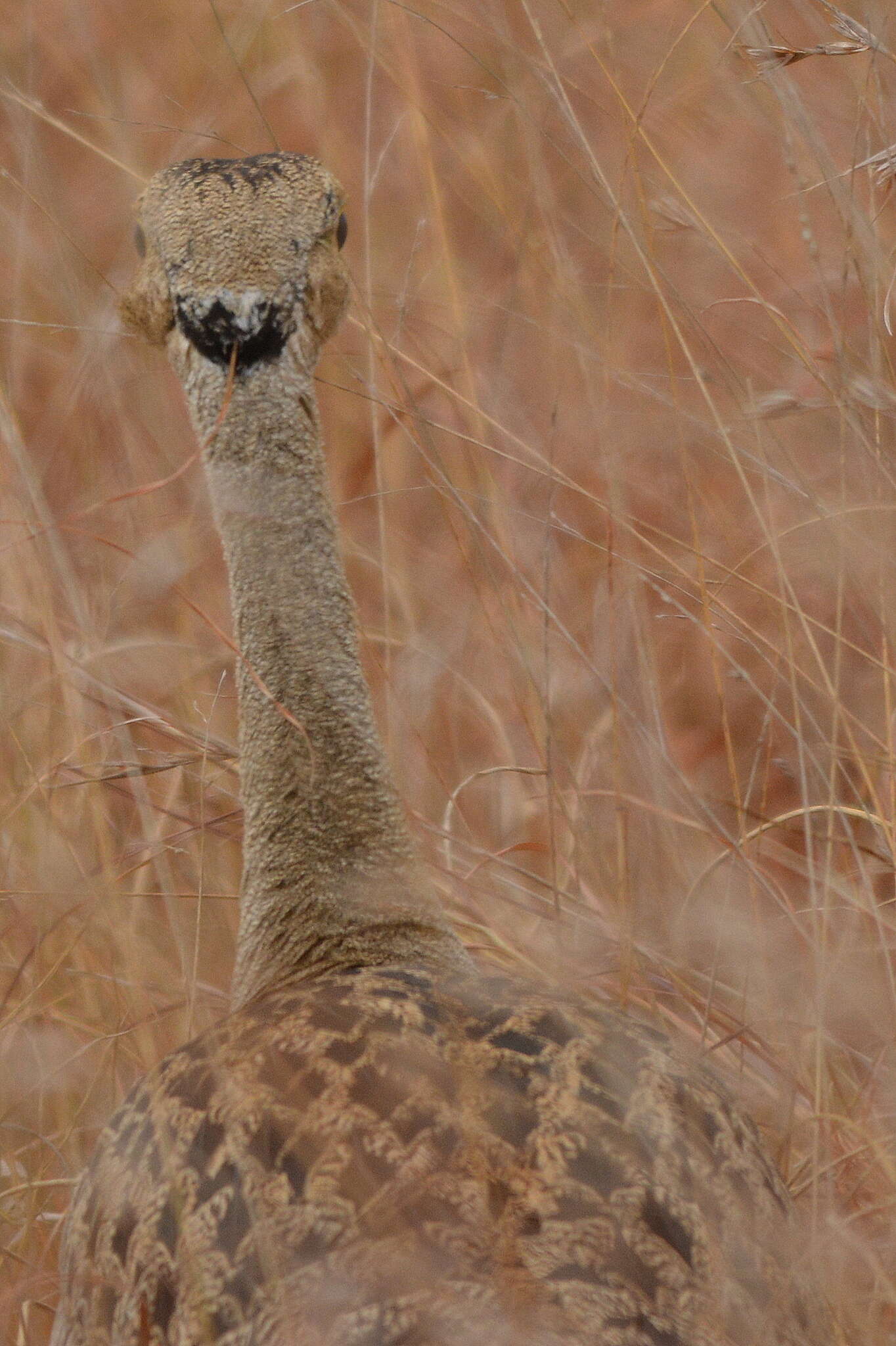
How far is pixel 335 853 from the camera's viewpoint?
2.01 meters

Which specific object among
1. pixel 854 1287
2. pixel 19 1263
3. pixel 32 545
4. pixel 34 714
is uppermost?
pixel 32 545

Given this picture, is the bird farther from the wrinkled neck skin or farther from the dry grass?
the dry grass

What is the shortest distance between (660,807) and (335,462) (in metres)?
1.73

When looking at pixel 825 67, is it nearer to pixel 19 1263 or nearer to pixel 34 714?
pixel 34 714

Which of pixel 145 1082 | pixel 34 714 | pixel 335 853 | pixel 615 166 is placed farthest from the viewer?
pixel 615 166

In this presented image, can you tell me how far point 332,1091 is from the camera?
1557 millimetres

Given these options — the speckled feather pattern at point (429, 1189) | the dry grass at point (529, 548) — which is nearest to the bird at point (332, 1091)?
the speckled feather pattern at point (429, 1189)

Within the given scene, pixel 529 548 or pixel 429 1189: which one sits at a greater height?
pixel 529 548

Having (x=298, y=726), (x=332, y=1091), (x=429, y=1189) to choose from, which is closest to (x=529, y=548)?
(x=298, y=726)

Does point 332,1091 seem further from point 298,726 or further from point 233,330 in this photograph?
point 233,330

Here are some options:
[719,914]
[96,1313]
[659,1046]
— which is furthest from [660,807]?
[96,1313]

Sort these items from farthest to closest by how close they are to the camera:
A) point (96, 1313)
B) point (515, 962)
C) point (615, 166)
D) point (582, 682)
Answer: point (615, 166)
point (582, 682)
point (515, 962)
point (96, 1313)

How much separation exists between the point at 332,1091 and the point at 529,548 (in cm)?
182

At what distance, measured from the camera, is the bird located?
1391 millimetres
